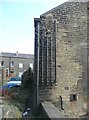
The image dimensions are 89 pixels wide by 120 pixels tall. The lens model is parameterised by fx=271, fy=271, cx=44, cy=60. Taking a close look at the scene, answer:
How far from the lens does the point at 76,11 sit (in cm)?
1161

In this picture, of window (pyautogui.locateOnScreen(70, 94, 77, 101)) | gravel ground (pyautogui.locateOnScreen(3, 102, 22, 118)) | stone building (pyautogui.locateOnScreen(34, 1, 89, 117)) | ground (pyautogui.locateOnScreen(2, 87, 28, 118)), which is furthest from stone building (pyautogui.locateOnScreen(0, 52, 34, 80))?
gravel ground (pyautogui.locateOnScreen(3, 102, 22, 118))

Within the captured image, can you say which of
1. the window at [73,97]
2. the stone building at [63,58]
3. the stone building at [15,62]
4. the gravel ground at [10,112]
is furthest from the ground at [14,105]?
the stone building at [15,62]

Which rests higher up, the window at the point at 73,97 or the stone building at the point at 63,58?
the stone building at the point at 63,58

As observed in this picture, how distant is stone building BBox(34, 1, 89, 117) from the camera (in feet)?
37.0

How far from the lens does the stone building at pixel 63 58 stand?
37.0 feet

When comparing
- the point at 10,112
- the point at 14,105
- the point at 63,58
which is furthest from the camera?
the point at 63,58

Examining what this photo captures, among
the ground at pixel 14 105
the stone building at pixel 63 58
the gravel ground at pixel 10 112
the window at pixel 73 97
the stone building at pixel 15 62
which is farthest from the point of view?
the stone building at pixel 15 62

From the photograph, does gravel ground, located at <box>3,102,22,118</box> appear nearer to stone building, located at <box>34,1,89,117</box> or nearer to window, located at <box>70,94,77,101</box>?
stone building, located at <box>34,1,89,117</box>

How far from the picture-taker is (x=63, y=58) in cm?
1141

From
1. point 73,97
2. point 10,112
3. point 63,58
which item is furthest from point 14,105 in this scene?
point 63,58

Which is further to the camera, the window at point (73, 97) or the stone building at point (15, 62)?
the stone building at point (15, 62)

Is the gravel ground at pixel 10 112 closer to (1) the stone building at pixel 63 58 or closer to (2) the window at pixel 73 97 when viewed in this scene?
(1) the stone building at pixel 63 58

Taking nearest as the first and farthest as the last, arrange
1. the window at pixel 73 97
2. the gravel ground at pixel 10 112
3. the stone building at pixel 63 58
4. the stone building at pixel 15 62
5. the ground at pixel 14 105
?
1. the gravel ground at pixel 10 112
2. the ground at pixel 14 105
3. the stone building at pixel 63 58
4. the window at pixel 73 97
5. the stone building at pixel 15 62

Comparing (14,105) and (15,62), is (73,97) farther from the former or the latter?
(15,62)
